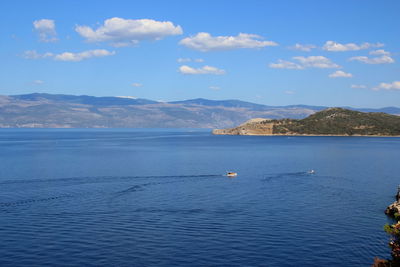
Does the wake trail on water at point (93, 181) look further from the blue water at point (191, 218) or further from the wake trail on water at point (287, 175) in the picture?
the wake trail on water at point (287, 175)

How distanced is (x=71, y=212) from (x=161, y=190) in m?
19.9

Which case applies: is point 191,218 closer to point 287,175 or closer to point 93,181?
point 93,181

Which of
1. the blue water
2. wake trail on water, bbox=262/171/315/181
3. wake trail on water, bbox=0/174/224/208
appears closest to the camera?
the blue water

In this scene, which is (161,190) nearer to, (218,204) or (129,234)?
(218,204)

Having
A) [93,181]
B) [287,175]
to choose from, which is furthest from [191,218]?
[287,175]

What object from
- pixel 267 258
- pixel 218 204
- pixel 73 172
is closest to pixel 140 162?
pixel 73 172

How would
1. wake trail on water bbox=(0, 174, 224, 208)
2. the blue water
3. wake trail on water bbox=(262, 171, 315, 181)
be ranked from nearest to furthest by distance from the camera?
the blue water < wake trail on water bbox=(0, 174, 224, 208) < wake trail on water bbox=(262, 171, 315, 181)

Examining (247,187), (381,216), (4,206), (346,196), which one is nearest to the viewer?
(381,216)

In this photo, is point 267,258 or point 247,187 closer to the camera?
point 267,258

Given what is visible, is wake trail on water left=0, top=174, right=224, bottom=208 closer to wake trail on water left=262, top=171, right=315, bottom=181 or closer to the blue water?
the blue water

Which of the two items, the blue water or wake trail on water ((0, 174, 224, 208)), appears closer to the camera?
the blue water

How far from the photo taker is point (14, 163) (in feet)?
369

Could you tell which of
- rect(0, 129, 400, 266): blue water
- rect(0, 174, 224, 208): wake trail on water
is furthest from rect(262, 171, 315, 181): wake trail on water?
rect(0, 174, 224, 208): wake trail on water

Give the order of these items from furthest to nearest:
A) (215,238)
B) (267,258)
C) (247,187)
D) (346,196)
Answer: (247,187), (346,196), (215,238), (267,258)
